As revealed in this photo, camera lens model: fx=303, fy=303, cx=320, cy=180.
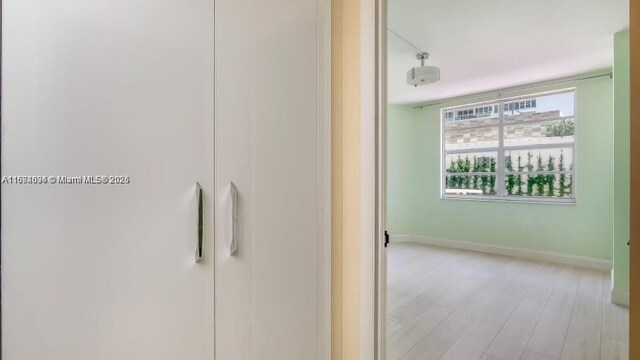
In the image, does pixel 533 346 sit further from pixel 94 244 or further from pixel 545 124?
pixel 545 124

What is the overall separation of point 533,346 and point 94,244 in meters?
2.85

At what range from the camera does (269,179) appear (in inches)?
46.4

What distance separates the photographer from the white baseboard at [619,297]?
9.80 ft

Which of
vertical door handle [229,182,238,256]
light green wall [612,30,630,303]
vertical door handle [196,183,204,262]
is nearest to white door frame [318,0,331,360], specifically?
vertical door handle [229,182,238,256]

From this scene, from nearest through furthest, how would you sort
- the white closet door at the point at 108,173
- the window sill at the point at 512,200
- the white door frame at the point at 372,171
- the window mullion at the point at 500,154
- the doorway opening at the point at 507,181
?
the white closet door at the point at 108,173 → the white door frame at the point at 372,171 → the doorway opening at the point at 507,181 → the window sill at the point at 512,200 → the window mullion at the point at 500,154

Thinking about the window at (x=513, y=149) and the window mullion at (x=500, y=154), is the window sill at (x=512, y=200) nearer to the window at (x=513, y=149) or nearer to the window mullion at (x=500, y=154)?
the window at (x=513, y=149)

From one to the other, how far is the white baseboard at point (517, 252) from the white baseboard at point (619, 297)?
1385 mm

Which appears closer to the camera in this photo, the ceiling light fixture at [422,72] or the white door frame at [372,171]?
the white door frame at [372,171]

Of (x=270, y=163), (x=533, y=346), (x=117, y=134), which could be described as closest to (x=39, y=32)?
(x=117, y=134)

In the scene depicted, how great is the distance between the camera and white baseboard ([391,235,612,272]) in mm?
4219

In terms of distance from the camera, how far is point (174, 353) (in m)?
0.99

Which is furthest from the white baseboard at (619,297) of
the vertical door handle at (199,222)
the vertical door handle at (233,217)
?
the vertical door handle at (199,222)

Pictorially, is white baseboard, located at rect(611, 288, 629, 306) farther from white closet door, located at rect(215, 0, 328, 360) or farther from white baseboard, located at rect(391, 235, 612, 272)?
white closet door, located at rect(215, 0, 328, 360)

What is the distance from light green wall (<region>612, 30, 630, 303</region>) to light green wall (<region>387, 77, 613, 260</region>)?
4.55 ft
